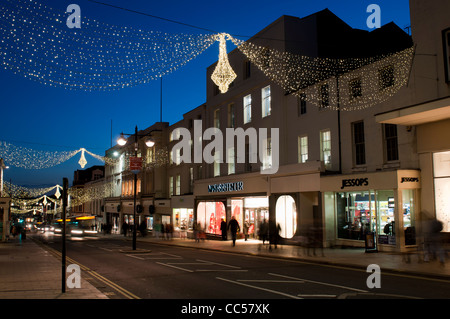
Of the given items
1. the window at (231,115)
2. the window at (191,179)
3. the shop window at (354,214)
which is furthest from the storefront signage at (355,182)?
the window at (191,179)

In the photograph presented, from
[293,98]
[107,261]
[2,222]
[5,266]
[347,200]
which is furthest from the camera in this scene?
[2,222]

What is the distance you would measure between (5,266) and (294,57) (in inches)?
798

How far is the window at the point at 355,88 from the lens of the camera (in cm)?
2156

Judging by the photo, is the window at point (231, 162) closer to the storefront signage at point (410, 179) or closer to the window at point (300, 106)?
the window at point (300, 106)

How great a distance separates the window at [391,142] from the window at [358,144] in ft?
4.59

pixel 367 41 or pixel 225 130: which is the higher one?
pixel 367 41

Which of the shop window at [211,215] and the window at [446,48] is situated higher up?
the window at [446,48]

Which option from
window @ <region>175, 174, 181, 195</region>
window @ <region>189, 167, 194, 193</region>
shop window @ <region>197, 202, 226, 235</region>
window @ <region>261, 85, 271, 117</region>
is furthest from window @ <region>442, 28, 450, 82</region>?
window @ <region>175, 174, 181, 195</region>

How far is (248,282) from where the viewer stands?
463 inches

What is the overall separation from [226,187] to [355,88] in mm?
13353
